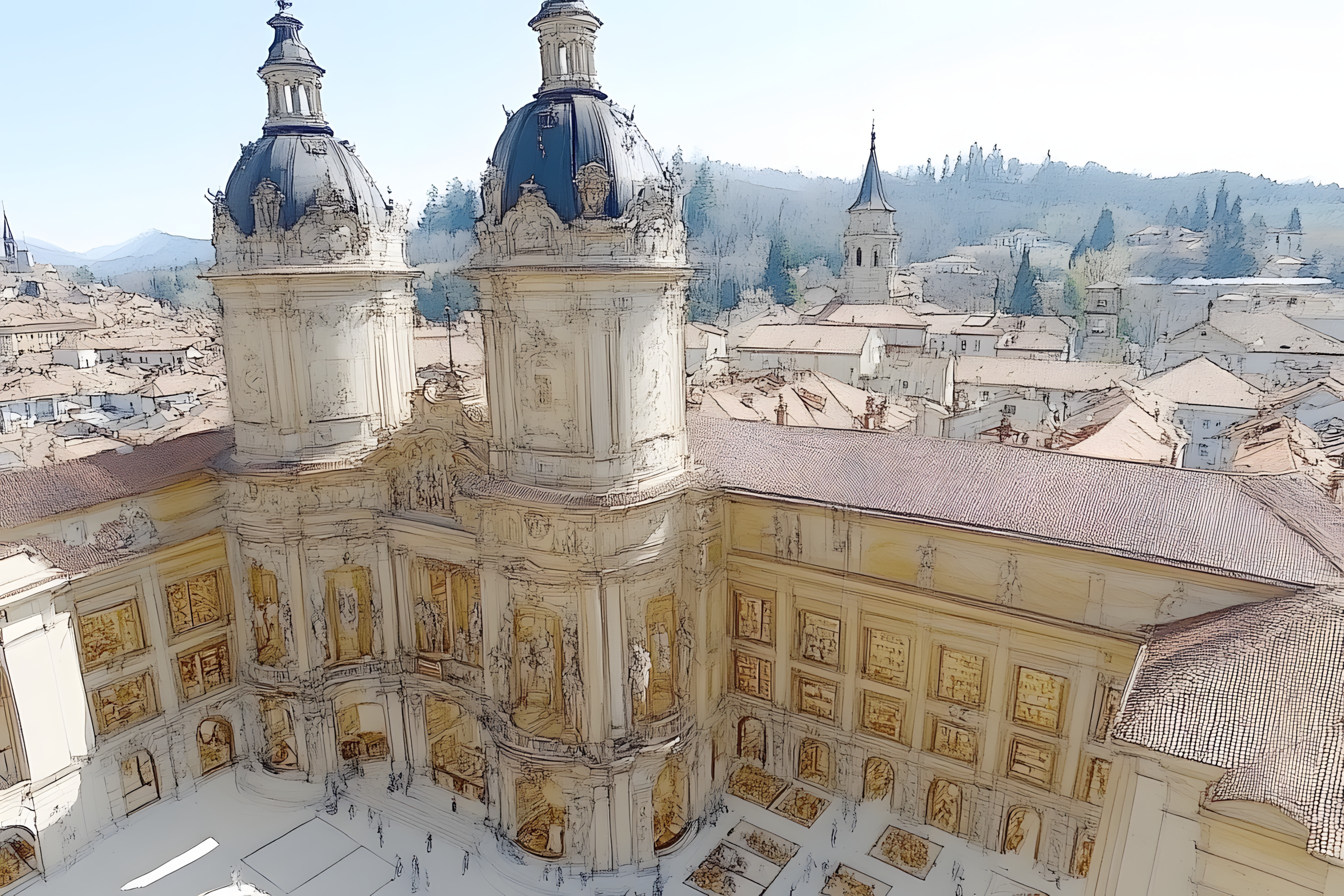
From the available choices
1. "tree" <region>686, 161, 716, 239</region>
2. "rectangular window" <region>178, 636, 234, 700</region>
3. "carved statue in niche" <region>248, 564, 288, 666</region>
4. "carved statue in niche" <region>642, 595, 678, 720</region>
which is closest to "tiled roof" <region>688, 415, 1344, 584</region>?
"carved statue in niche" <region>642, 595, 678, 720</region>

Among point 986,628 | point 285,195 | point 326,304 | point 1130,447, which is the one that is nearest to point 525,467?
point 326,304

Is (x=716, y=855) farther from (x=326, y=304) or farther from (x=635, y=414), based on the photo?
(x=326, y=304)

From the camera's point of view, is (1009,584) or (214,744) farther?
(214,744)

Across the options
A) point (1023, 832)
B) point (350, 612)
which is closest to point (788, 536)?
point (1023, 832)

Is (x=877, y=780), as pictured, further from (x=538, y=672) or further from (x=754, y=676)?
(x=538, y=672)

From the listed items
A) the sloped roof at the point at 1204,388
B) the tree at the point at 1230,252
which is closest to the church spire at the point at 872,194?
the sloped roof at the point at 1204,388

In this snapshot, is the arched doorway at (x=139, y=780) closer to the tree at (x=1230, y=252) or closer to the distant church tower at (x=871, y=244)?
the distant church tower at (x=871, y=244)
